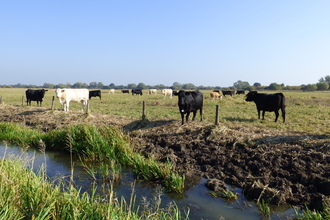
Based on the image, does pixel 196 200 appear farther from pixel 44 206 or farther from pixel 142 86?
pixel 142 86

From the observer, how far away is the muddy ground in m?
6.27

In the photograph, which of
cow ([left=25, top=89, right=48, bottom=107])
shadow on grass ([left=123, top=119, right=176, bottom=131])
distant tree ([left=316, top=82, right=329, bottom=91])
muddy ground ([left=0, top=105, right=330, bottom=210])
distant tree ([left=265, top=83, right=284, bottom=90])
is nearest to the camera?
muddy ground ([left=0, top=105, right=330, bottom=210])

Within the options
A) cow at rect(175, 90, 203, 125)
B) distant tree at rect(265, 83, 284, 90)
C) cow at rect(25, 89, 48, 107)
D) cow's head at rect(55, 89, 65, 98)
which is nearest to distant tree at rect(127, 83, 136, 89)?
distant tree at rect(265, 83, 284, 90)

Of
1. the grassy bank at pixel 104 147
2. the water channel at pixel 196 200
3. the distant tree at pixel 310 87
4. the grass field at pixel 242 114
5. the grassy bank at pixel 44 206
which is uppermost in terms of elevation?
the distant tree at pixel 310 87

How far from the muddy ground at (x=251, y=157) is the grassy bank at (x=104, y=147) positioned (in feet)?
2.54

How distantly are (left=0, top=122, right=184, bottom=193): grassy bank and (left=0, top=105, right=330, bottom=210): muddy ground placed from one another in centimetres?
77

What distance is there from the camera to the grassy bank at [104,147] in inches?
281

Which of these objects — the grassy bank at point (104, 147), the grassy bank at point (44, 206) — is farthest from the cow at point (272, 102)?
the grassy bank at point (44, 206)

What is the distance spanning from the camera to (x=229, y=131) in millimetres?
9633

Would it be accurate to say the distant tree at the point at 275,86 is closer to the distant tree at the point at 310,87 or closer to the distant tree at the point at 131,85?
the distant tree at the point at 310,87

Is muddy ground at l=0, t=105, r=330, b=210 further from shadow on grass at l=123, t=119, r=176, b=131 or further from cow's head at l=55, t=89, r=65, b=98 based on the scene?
cow's head at l=55, t=89, r=65, b=98

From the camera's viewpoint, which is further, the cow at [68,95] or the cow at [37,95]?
the cow at [37,95]

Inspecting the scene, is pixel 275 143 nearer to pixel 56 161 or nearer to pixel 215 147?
pixel 215 147

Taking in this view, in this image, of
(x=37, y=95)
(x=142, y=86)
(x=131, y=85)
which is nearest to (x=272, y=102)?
(x=37, y=95)
